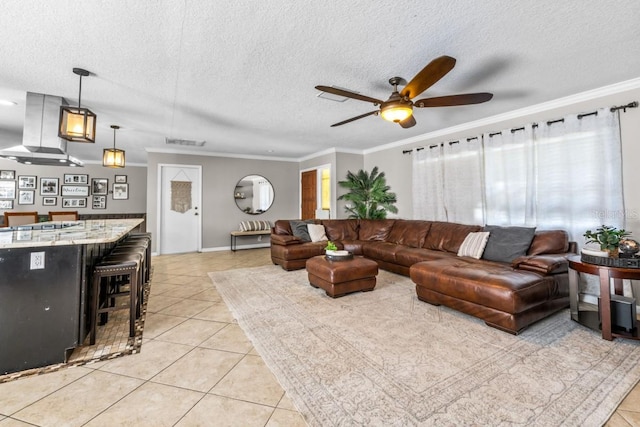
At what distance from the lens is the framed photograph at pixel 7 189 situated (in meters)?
6.60

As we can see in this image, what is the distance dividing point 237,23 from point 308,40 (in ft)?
1.78

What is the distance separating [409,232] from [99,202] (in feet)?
27.8

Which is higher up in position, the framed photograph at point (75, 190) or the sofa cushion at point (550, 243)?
the framed photograph at point (75, 190)

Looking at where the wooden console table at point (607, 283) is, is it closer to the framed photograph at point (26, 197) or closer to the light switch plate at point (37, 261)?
the light switch plate at point (37, 261)

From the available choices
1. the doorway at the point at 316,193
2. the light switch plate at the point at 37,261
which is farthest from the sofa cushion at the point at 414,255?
the light switch plate at the point at 37,261

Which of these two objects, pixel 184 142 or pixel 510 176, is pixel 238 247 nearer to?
pixel 184 142

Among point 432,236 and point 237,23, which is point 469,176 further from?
point 237,23

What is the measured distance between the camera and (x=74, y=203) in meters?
7.39

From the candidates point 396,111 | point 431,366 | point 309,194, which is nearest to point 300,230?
point 309,194

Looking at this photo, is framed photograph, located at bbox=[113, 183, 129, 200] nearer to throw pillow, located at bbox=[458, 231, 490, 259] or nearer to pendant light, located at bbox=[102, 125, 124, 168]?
pendant light, located at bbox=[102, 125, 124, 168]

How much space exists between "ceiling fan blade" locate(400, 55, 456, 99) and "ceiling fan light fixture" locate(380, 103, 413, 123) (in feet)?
0.35

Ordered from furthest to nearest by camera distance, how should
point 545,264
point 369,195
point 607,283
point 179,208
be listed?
point 179,208
point 369,195
point 545,264
point 607,283

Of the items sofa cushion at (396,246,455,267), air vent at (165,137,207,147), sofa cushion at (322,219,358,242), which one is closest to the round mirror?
air vent at (165,137,207,147)

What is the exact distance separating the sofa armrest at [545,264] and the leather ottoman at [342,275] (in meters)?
1.56
